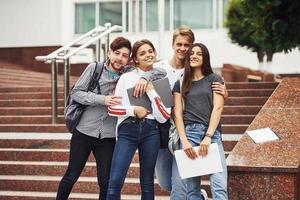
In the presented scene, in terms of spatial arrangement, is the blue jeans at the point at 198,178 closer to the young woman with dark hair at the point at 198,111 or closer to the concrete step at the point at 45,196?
the young woman with dark hair at the point at 198,111

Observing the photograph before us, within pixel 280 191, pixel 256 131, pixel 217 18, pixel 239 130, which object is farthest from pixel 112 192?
pixel 217 18

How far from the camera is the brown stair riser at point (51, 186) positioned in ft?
21.7

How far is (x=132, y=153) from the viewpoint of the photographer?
479 centimetres

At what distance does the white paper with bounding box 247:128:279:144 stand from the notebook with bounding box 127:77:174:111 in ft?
4.21

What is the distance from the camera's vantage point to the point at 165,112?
475 cm

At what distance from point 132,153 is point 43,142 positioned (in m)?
3.36

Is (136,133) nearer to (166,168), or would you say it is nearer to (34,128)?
(166,168)

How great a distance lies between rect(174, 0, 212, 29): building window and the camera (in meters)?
22.5

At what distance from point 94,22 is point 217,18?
491cm

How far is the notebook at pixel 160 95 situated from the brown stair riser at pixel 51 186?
1.98 metres

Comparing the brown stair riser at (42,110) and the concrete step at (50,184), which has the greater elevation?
the brown stair riser at (42,110)

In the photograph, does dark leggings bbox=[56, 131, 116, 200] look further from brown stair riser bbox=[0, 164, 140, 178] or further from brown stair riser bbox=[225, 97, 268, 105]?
brown stair riser bbox=[225, 97, 268, 105]

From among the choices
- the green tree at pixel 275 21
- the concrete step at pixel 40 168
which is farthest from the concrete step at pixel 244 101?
the concrete step at pixel 40 168

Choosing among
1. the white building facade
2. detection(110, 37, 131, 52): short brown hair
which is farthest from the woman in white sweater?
the white building facade
